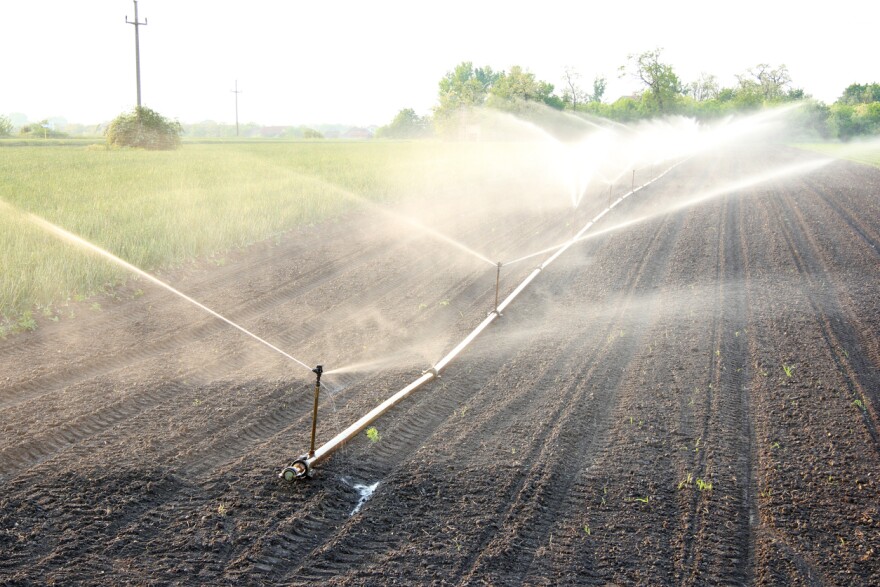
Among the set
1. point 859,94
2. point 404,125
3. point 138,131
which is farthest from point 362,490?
point 859,94

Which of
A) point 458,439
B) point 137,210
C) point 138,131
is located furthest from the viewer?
point 138,131

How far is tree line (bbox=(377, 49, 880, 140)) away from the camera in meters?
72.8

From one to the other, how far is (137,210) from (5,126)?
60.7m

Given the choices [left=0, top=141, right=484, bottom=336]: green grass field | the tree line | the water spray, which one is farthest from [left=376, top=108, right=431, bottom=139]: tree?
the water spray

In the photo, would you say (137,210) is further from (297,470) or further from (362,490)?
(362,490)

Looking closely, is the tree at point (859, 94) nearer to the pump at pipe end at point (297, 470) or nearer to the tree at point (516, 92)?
the tree at point (516, 92)

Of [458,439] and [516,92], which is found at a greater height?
[516,92]

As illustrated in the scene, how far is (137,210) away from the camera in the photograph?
1520cm

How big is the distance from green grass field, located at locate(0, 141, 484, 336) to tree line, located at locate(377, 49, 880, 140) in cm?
4700

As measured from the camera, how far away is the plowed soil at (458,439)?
4.48 metres

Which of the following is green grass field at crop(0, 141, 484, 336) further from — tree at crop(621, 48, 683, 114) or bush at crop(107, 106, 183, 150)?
tree at crop(621, 48, 683, 114)

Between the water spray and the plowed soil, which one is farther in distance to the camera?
the water spray

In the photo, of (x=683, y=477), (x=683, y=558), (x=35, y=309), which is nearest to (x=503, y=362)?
(x=683, y=477)

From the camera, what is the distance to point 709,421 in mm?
6602
